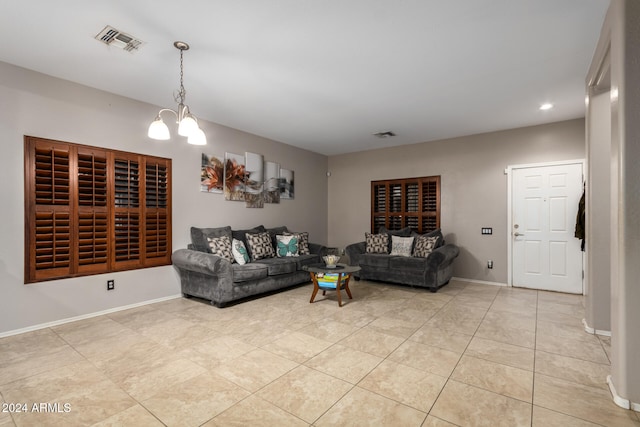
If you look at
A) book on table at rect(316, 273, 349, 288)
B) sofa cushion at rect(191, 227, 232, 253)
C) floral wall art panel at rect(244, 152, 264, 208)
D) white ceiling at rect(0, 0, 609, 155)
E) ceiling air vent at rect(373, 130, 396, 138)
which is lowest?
book on table at rect(316, 273, 349, 288)

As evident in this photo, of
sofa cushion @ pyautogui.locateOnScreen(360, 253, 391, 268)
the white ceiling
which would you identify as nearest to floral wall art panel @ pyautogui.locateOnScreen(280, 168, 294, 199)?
the white ceiling

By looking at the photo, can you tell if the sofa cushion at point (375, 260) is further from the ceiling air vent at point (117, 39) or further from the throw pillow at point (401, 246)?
the ceiling air vent at point (117, 39)

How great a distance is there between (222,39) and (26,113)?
90.0 inches

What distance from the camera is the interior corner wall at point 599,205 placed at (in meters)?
2.84

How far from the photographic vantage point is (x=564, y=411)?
1.84m

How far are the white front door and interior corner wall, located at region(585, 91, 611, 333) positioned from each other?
2024 mm

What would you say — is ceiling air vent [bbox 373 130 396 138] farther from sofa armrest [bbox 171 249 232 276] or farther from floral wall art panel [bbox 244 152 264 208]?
sofa armrest [bbox 171 249 232 276]

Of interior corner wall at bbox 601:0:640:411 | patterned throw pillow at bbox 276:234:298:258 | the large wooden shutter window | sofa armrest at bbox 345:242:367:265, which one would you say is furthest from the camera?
the large wooden shutter window

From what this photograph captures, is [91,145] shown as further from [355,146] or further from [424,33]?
[355,146]

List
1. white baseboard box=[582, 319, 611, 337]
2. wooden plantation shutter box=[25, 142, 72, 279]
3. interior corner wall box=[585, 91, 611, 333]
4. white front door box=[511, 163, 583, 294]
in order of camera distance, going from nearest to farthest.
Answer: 1. interior corner wall box=[585, 91, 611, 333]
2. white baseboard box=[582, 319, 611, 337]
3. wooden plantation shutter box=[25, 142, 72, 279]
4. white front door box=[511, 163, 583, 294]

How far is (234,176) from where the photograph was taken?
5.21 meters

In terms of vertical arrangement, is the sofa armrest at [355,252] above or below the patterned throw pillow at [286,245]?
below

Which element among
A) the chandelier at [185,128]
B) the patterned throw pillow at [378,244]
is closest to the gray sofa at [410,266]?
the patterned throw pillow at [378,244]

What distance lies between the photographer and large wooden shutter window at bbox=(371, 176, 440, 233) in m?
5.89
